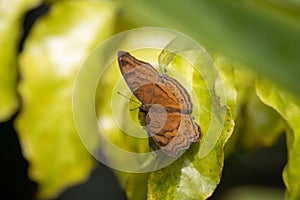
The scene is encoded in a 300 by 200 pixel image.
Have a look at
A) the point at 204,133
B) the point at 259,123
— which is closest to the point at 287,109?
the point at 204,133

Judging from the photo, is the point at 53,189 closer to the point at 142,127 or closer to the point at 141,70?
the point at 142,127

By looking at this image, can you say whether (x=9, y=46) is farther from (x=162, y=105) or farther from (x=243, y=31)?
(x=243, y=31)

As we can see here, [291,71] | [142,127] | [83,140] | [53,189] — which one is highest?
[291,71]

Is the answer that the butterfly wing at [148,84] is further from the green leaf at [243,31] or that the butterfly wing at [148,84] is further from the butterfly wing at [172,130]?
the green leaf at [243,31]

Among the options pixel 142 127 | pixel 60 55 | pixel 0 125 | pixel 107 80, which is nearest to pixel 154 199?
pixel 142 127

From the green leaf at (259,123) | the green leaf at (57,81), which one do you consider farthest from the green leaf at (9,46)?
the green leaf at (259,123)

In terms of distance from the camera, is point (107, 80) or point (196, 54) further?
point (107, 80)

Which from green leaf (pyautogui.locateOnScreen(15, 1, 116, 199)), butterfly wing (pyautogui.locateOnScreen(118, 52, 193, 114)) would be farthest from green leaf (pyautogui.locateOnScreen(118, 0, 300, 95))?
green leaf (pyautogui.locateOnScreen(15, 1, 116, 199))
